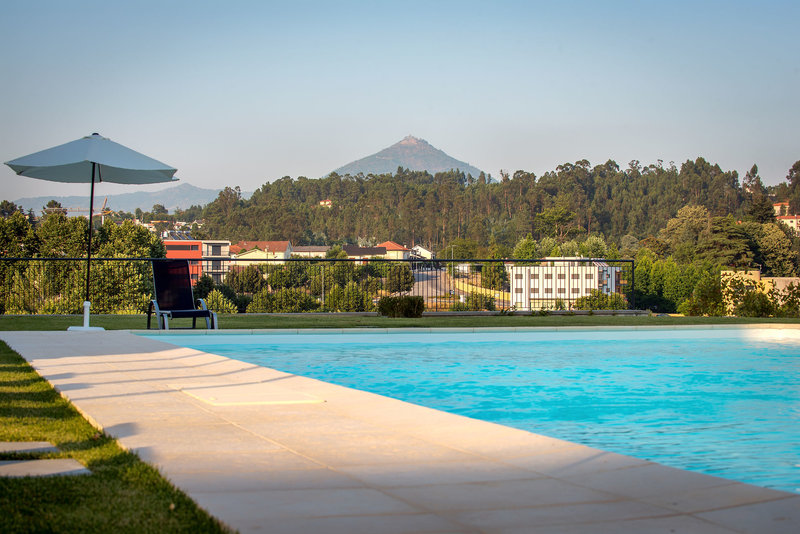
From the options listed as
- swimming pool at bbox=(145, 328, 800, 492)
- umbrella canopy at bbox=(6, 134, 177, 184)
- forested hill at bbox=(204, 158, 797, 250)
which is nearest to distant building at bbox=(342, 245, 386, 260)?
forested hill at bbox=(204, 158, 797, 250)

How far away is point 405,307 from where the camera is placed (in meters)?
11.1

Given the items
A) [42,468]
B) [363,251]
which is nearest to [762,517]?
[42,468]

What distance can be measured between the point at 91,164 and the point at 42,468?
7352mm

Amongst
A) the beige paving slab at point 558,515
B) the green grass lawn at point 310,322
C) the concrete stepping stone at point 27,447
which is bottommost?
the beige paving slab at point 558,515

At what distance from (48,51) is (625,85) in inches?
1498

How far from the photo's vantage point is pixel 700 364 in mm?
7609

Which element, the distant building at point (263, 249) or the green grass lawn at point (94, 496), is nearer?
the green grass lawn at point (94, 496)

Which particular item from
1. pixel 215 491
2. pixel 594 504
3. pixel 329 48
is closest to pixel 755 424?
pixel 594 504

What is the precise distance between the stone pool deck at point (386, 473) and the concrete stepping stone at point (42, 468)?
0.75 feet

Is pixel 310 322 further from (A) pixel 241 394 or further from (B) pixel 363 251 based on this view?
(B) pixel 363 251

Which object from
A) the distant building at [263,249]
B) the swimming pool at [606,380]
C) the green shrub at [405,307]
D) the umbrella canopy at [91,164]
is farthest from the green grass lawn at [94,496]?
the distant building at [263,249]

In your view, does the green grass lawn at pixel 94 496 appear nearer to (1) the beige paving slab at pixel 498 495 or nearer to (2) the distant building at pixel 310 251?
(1) the beige paving slab at pixel 498 495

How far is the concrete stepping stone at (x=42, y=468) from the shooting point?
2.36 meters

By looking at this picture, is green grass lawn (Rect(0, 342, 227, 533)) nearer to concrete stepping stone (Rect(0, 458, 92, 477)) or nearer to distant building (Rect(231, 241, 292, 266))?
concrete stepping stone (Rect(0, 458, 92, 477))
